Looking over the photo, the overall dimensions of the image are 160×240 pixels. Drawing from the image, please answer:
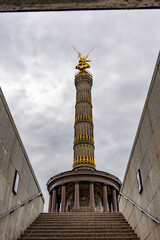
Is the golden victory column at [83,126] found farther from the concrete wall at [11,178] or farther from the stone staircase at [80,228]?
the concrete wall at [11,178]

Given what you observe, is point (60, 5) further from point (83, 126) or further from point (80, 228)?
point (83, 126)

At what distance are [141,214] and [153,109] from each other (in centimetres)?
344

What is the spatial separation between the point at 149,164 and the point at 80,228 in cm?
390

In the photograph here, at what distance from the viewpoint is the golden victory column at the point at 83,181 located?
857 inches

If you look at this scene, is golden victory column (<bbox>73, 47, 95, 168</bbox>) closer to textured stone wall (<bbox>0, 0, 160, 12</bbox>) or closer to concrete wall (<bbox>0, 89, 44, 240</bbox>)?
concrete wall (<bbox>0, 89, 44, 240</bbox>)

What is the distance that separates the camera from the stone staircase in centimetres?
762

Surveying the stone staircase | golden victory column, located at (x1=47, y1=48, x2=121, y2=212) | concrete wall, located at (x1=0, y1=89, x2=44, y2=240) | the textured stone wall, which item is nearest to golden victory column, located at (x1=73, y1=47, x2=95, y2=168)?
golden victory column, located at (x1=47, y1=48, x2=121, y2=212)

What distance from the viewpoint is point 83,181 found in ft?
72.6

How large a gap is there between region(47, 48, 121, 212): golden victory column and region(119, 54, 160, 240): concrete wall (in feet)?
43.4

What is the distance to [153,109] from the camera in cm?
616

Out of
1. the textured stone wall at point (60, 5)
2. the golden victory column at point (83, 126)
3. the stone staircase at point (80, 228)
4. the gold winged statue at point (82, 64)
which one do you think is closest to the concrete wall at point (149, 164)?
the stone staircase at point (80, 228)

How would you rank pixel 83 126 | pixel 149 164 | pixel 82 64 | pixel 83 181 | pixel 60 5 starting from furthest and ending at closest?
pixel 82 64
pixel 83 126
pixel 83 181
pixel 149 164
pixel 60 5

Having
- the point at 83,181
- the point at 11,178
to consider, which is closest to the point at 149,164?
the point at 11,178

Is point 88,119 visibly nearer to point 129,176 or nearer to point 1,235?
point 129,176
